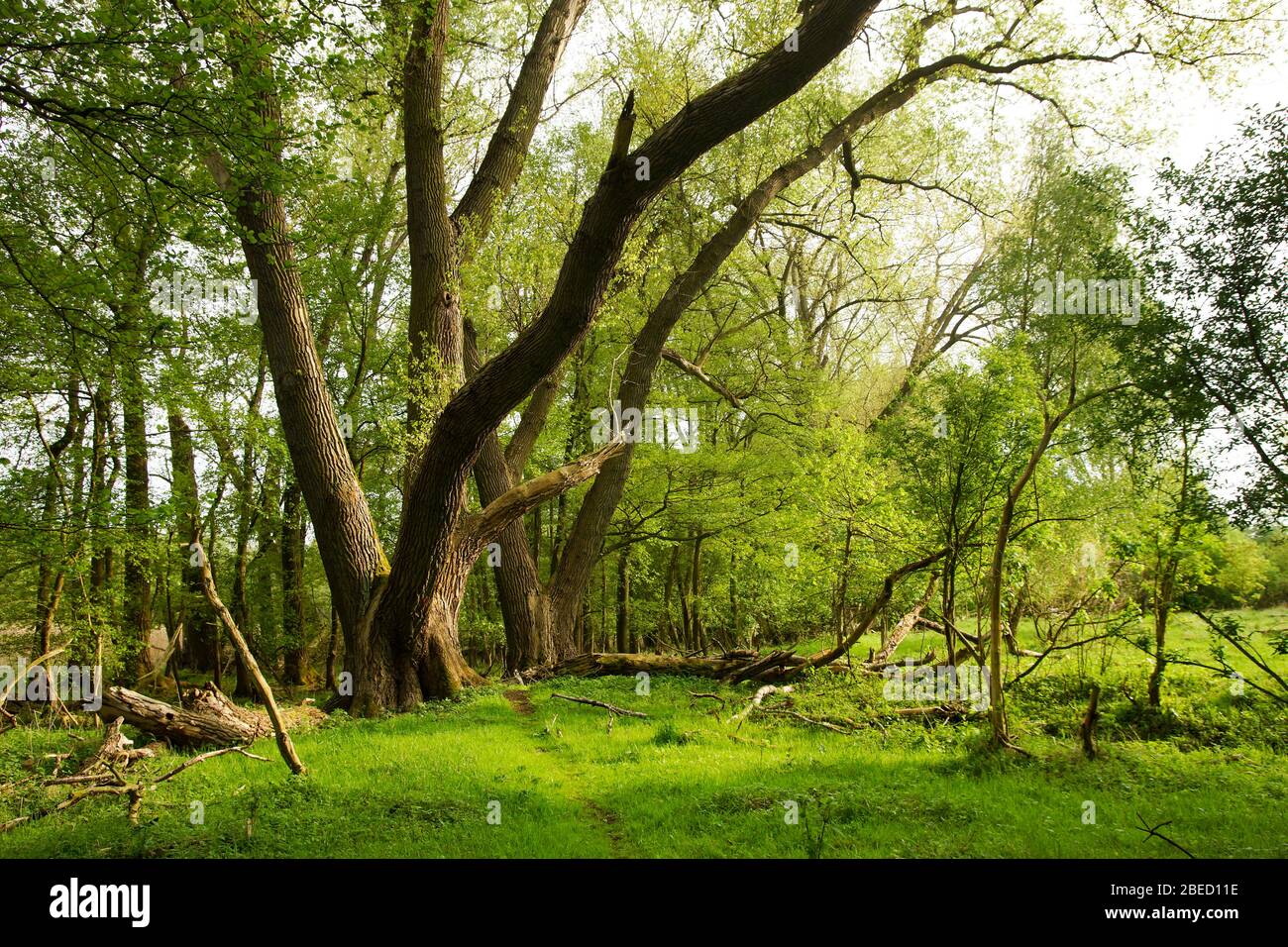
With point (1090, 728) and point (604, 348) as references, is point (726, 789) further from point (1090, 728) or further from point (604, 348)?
point (604, 348)

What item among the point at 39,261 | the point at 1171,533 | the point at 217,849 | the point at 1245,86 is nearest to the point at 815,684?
the point at 1171,533

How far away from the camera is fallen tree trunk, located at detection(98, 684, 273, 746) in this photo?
8039 millimetres

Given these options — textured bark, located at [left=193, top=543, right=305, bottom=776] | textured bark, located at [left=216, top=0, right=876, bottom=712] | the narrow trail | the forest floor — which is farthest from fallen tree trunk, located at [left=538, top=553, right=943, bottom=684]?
textured bark, located at [left=193, top=543, right=305, bottom=776]

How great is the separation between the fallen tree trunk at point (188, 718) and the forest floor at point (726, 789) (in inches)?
18.4

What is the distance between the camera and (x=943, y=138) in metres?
15.9

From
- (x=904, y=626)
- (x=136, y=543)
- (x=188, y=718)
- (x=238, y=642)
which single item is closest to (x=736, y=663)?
(x=904, y=626)

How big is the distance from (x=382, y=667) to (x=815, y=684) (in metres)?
6.92

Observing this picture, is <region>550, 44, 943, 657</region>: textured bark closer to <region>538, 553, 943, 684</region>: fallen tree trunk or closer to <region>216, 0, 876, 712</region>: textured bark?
<region>538, 553, 943, 684</region>: fallen tree trunk

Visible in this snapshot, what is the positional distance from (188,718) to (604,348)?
13.8 m

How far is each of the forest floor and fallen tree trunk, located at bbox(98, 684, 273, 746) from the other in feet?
1.53

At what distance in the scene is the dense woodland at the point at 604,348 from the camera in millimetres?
6297

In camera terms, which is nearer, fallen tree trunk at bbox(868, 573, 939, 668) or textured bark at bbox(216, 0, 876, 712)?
textured bark at bbox(216, 0, 876, 712)

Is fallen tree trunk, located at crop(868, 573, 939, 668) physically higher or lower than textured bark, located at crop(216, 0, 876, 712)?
lower
